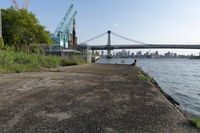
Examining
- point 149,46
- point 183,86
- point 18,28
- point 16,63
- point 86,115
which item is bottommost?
point 183,86

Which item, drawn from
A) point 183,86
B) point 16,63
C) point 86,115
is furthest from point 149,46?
point 86,115

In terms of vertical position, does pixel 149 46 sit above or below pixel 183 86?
above

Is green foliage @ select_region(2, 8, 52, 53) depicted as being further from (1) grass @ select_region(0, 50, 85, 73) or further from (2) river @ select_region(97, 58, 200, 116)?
(2) river @ select_region(97, 58, 200, 116)

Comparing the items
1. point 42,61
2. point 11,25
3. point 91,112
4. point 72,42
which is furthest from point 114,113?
point 72,42

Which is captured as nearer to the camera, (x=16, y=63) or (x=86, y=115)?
(x=86, y=115)

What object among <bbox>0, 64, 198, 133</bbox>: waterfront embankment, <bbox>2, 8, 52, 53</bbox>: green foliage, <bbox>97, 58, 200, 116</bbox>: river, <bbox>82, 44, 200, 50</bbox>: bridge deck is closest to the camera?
<bbox>0, 64, 198, 133</bbox>: waterfront embankment

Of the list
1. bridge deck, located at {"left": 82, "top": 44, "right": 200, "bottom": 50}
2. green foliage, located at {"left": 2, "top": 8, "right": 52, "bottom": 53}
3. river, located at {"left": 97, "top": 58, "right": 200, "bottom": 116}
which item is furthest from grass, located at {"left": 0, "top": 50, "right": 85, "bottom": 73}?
bridge deck, located at {"left": 82, "top": 44, "right": 200, "bottom": 50}

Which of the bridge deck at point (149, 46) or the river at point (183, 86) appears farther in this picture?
the bridge deck at point (149, 46)

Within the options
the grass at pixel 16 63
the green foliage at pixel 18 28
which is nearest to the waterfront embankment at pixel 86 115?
the grass at pixel 16 63

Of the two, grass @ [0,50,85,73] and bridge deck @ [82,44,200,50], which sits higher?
bridge deck @ [82,44,200,50]

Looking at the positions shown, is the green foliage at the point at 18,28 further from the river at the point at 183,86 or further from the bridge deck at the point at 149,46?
the bridge deck at the point at 149,46

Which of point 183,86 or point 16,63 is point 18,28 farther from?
point 183,86

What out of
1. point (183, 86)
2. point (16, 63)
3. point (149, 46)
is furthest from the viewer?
point (149, 46)

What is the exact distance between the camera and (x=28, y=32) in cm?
4228
